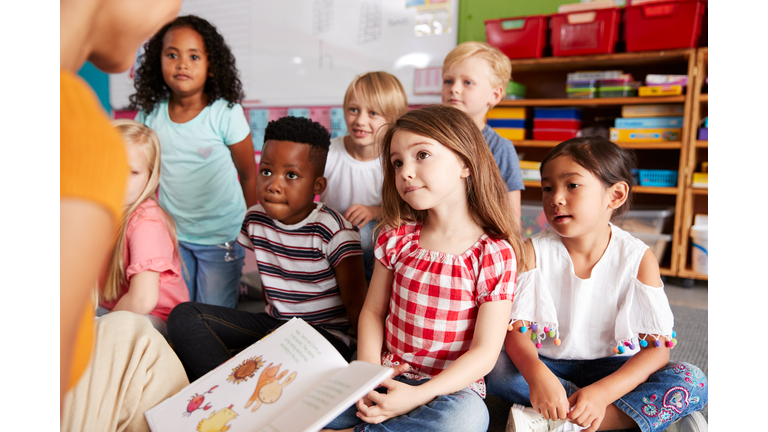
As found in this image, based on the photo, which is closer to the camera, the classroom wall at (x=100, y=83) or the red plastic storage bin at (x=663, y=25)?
the red plastic storage bin at (x=663, y=25)

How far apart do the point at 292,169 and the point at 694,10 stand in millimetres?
1953

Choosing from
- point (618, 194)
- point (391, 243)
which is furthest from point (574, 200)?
point (391, 243)

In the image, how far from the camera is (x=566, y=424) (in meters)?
0.84

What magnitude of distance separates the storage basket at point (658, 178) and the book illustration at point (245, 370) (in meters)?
2.13

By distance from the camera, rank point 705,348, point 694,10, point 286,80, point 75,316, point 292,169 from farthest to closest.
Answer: point 286,80 < point 694,10 < point 705,348 < point 292,169 < point 75,316

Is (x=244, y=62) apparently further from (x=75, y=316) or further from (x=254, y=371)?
(x=75, y=316)

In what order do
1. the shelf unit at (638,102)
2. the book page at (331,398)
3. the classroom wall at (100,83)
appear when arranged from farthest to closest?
the classroom wall at (100,83) → the shelf unit at (638,102) → the book page at (331,398)

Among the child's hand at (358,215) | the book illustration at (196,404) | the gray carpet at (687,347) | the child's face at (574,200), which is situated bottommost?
the gray carpet at (687,347)

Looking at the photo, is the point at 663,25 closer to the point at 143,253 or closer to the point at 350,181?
the point at 350,181

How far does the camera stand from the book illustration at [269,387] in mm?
651

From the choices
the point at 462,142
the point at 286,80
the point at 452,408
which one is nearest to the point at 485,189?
the point at 462,142

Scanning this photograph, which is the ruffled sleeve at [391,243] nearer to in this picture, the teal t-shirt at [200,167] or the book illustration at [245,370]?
the book illustration at [245,370]

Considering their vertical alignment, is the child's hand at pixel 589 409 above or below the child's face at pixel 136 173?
below

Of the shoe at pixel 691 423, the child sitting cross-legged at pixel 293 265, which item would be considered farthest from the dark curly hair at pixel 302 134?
the shoe at pixel 691 423
